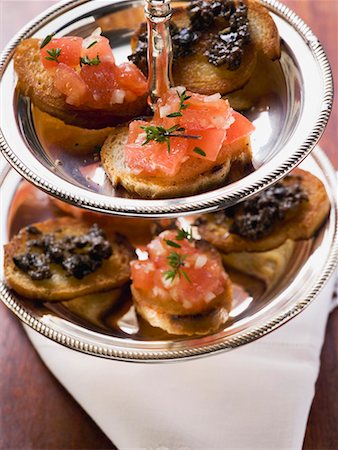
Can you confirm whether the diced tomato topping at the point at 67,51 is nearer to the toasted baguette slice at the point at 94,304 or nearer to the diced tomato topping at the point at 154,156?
the diced tomato topping at the point at 154,156

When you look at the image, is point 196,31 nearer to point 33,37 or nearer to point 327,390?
point 33,37

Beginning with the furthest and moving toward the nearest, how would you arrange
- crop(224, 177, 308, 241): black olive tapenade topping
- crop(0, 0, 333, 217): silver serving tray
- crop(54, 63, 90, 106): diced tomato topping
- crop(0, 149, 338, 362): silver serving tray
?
crop(224, 177, 308, 241): black olive tapenade topping → crop(0, 149, 338, 362): silver serving tray → crop(54, 63, 90, 106): diced tomato topping → crop(0, 0, 333, 217): silver serving tray

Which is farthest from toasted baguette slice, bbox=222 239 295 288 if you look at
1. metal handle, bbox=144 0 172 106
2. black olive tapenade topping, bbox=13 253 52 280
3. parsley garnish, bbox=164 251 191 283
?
metal handle, bbox=144 0 172 106

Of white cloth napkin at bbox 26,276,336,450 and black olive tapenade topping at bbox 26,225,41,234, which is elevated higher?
black olive tapenade topping at bbox 26,225,41,234

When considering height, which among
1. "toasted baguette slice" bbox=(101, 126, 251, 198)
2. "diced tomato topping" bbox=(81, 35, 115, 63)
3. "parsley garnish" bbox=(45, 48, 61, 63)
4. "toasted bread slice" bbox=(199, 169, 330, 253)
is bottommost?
"toasted bread slice" bbox=(199, 169, 330, 253)

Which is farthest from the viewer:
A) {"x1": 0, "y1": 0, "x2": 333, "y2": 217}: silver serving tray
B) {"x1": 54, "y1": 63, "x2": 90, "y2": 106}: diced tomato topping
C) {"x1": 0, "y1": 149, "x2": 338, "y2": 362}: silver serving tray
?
{"x1": 0, "y1": 149, "x2": 338, "y2": 362}: silver serving tray

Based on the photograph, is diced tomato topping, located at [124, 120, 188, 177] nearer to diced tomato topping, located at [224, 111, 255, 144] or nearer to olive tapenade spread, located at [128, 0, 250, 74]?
diced tomato topping, located at [224, 111, 255, 144]

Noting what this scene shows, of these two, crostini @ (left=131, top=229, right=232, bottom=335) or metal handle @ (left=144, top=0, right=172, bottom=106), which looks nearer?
metal handle @ (left=144, top=0, right=172, bottom=106)
